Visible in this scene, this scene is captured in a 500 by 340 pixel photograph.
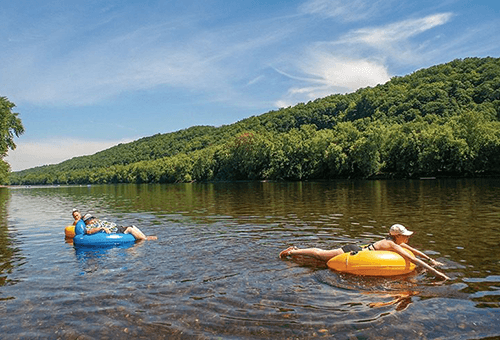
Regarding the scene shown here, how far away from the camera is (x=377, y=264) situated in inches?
363

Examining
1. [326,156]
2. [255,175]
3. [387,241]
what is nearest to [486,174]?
[326,156]

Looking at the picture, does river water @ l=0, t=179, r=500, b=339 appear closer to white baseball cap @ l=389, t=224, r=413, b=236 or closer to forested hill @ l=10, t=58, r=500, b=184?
white baseball cap @ l=389, t=224, r=413, b=236

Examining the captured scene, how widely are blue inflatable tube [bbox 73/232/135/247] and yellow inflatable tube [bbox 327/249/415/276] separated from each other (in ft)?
27.9

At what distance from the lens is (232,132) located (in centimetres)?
18412

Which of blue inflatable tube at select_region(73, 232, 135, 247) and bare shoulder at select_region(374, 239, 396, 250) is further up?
bare shoulder at select_region(374, 239, 396, 250)

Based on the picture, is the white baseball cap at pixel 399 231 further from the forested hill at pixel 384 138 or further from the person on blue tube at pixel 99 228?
the forested hill at pixel 384 138

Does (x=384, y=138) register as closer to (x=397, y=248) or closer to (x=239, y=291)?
(x=397, y=248)

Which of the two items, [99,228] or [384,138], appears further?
[384,138]

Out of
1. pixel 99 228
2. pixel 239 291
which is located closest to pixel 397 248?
pixel 239 291

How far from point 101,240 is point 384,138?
85144 mm

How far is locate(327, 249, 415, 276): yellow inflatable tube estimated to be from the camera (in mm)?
9195

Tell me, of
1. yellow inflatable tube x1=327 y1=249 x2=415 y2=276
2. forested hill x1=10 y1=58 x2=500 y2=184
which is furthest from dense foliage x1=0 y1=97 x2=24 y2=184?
yellow inflatable tube x1=327 y1=249 x2=415 y2=276

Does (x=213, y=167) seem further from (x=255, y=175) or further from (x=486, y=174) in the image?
(x=486, y=174)

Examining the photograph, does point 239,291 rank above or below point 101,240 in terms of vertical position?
below
